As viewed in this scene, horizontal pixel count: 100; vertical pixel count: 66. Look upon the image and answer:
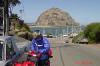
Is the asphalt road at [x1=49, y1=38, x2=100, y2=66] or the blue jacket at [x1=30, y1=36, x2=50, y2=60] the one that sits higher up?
the blue jacket at [x1=30, y1=36, x2=50, y2=60]

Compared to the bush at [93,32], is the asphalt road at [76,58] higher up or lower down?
lower down

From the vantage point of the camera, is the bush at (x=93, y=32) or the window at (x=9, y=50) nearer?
the window at (x=9, y=50)

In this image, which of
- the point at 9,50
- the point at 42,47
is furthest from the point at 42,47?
the point at 9,50

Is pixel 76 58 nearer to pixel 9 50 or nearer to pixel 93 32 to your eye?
pixel 9 50

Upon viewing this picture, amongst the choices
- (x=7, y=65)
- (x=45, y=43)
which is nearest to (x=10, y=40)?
(x=7, y=65)

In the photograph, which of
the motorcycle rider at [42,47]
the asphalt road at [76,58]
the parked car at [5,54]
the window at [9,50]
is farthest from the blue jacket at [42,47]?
the asphalt road at [76,58]

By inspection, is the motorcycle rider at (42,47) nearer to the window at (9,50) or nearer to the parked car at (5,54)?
the window at (9,50)

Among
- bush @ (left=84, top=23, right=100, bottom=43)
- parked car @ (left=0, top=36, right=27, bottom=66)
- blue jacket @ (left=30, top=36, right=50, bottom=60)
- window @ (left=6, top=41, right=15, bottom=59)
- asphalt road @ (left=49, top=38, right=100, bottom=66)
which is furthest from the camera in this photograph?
bush @ (left=84, top=23, right=100, bottom=43)

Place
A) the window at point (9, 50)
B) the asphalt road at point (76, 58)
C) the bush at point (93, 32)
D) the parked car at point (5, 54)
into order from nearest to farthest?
the parked car at point (5, 54)
the window at point (9, 50)
the asphalt road at point (76, 58)
the bush at point (93, 32)

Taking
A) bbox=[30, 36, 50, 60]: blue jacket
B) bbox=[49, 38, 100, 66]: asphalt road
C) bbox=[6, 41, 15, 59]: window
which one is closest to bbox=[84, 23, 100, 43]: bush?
bbox=[49, 38, 100, 66]: asphalt road

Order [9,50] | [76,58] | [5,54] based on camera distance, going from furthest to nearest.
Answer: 1. [76,58]
2. [9,50]
3. [5,54]

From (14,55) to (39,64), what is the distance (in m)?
0.93

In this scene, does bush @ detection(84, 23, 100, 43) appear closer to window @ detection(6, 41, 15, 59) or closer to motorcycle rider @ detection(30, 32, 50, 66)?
motorcycle rider @ detection(30, 32, 50, 66)

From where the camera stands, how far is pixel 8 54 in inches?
184
